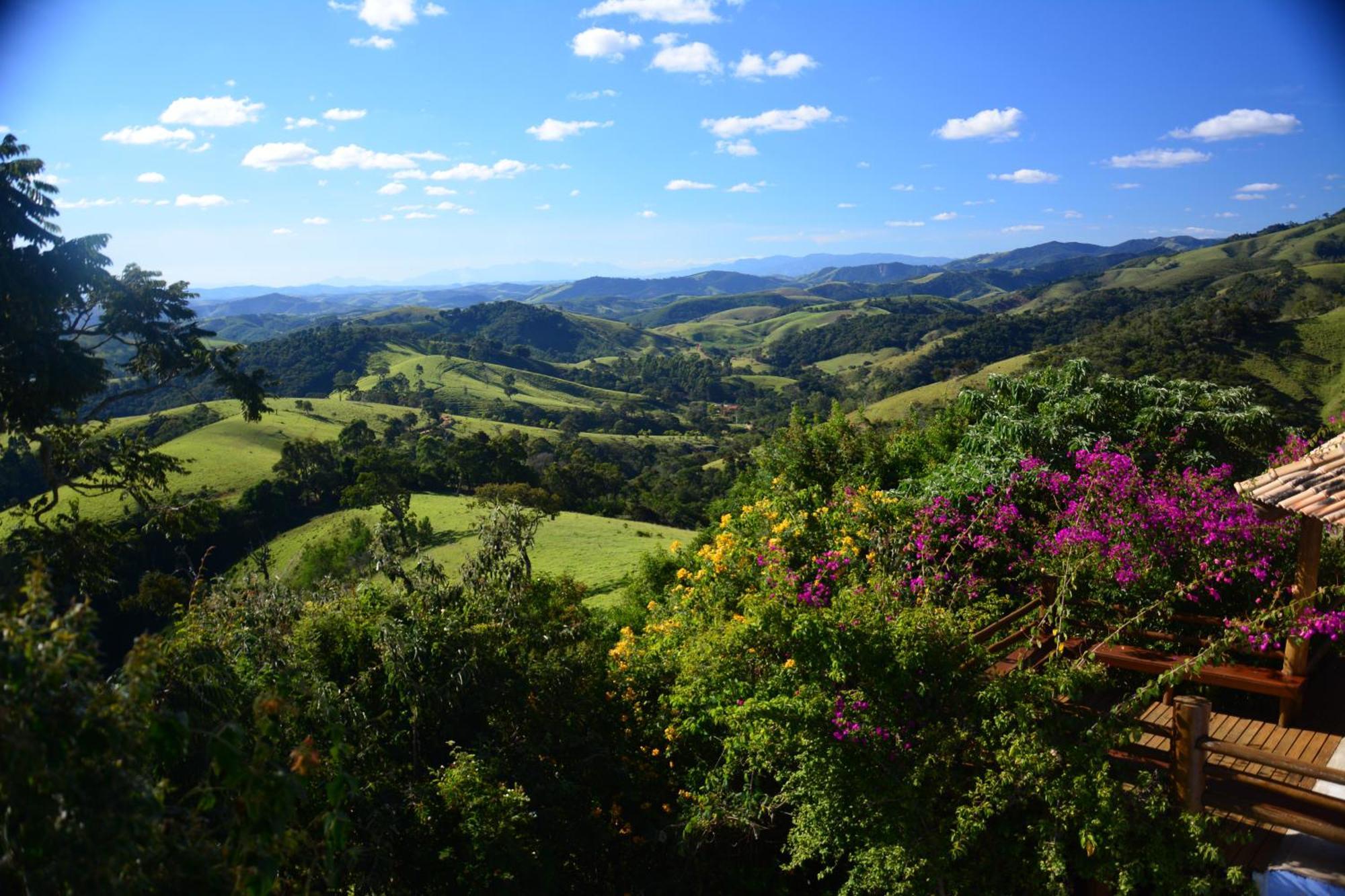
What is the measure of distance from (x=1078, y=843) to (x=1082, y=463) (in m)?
4.90

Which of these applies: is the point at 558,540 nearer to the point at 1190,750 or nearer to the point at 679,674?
the point at 679,674

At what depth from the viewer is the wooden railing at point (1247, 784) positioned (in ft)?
13.3

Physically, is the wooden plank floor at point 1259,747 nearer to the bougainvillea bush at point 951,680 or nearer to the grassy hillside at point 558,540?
the bougainvillea bush at point 951,680

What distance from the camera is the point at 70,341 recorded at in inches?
314

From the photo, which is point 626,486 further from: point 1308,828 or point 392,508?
point 1308,828

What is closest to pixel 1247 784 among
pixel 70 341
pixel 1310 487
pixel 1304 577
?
pixel 1304 577

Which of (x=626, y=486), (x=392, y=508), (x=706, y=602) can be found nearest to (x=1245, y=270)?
(x=626, y=486)

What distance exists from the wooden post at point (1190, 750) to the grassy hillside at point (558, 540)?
80.5ft

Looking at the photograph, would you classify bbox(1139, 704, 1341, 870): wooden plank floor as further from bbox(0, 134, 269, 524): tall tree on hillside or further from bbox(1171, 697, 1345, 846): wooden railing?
bbox(0, 134, 269, 524): tall tree on hillside

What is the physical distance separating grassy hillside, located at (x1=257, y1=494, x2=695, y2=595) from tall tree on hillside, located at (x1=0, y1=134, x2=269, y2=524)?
19307 mm

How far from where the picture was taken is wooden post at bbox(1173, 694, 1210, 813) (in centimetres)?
435

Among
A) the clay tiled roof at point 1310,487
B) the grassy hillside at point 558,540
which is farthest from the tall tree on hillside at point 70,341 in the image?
the grassy hillside at point 558,540

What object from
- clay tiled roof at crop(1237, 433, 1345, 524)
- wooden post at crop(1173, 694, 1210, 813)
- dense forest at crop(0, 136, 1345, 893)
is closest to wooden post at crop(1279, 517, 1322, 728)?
dense forest at crop(0, 136, 1345, 893)

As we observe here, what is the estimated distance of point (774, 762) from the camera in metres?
6.55
